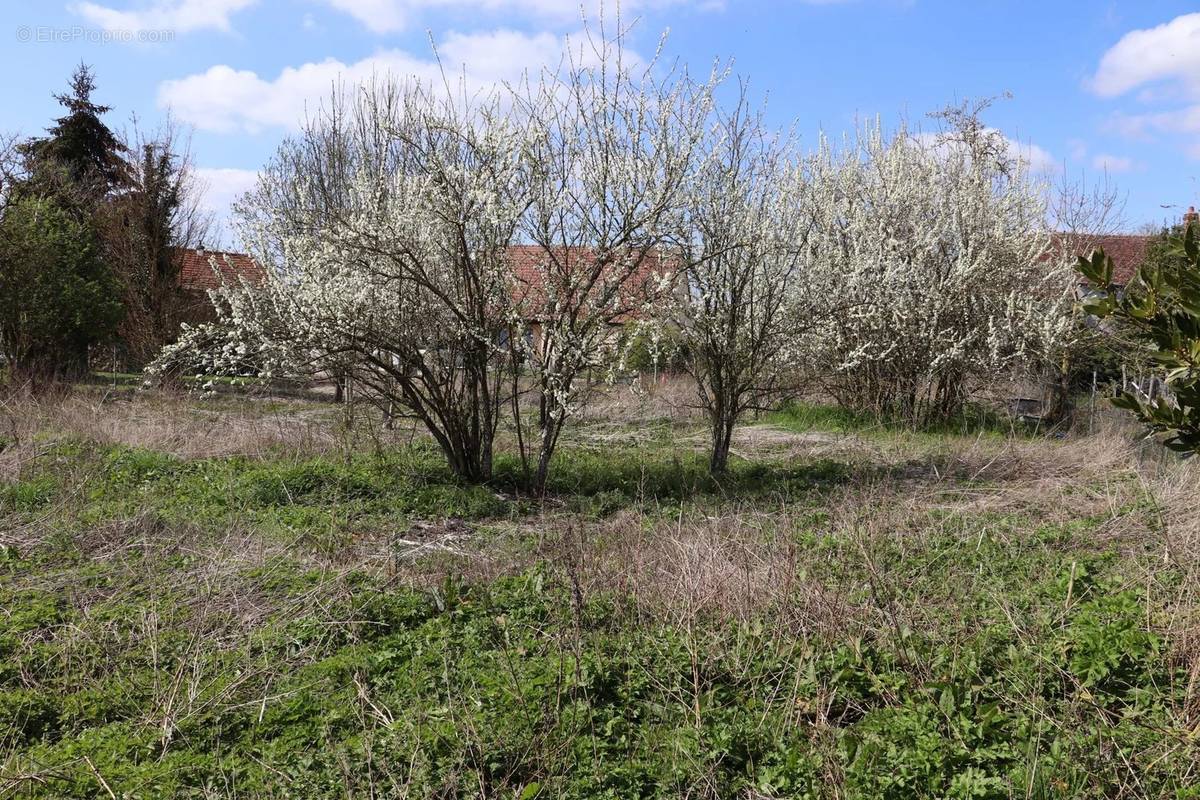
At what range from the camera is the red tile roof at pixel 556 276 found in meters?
7.60

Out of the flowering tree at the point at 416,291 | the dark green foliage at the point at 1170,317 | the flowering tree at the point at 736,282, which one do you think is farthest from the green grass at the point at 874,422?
the dark green foliage at the point at 1170,317

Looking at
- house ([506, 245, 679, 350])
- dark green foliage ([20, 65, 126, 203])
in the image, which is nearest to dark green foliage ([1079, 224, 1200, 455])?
house ([506, 245, 679, 350])

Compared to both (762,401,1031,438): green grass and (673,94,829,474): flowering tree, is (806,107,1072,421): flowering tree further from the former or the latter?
(673,94,829,474): flowering tree

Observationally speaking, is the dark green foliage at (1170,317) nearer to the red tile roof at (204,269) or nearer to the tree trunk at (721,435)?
the tree trunk at (721,435)

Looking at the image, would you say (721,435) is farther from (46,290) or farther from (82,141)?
(82,141)

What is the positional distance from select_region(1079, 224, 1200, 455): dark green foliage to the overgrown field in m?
1.19

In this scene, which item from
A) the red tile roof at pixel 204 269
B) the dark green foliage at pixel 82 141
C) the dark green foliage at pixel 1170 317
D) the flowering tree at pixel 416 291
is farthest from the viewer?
the dark green foliage at pixel 82 141

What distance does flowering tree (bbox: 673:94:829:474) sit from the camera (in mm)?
8273

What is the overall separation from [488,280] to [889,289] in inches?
256

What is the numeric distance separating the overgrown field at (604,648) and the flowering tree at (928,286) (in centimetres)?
526

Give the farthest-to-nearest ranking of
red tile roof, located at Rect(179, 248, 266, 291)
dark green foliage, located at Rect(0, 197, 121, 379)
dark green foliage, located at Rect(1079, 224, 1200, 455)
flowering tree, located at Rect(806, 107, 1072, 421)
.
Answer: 1. red tile roof, located at Rect(179, 248, 266, 291)
2. dark green foliage, located at Rect(0, 197, 121, 379)
3. flowering tree, located at Rect(806, 107, 1072, 421)
4. dark green foliage, located at Rect(1079, 224, 1200, 455)

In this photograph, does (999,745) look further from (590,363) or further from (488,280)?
(488,280)

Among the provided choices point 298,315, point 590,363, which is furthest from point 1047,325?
point 298,315

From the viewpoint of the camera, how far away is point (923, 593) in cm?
443
